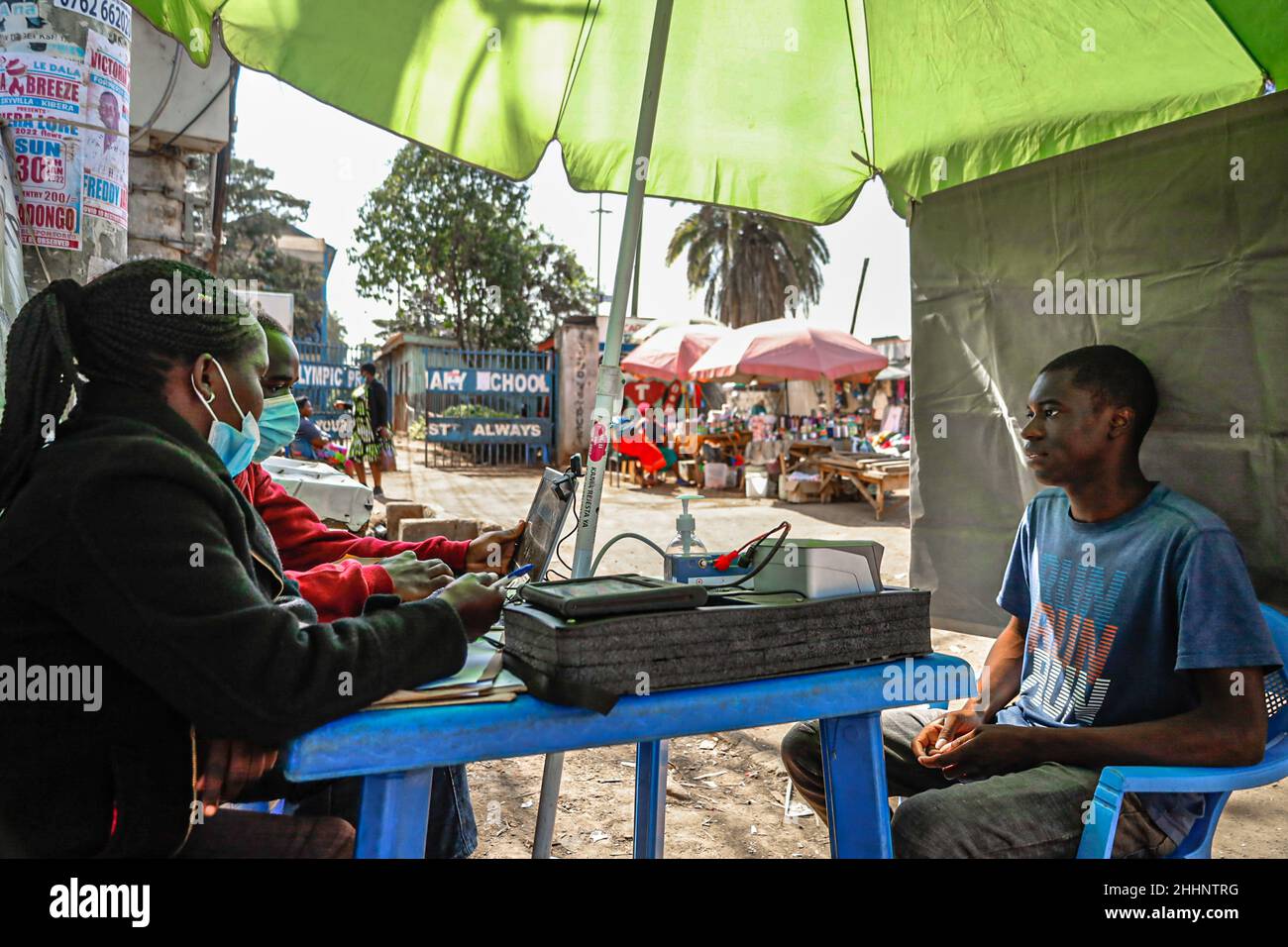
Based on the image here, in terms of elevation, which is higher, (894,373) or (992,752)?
(894,373)

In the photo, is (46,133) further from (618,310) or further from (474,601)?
(474,601)

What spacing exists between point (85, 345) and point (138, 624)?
54cm

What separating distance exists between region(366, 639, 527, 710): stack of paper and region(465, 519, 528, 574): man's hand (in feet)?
3.89

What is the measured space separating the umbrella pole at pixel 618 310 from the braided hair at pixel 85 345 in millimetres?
1136

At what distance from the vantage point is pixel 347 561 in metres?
2.34

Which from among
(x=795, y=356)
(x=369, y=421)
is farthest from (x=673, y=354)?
(x=369, y=421)

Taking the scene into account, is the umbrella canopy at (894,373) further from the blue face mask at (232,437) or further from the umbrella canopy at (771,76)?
the blue face mask at (232,437)

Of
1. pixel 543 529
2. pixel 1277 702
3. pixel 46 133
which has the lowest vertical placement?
pixel 1277 702

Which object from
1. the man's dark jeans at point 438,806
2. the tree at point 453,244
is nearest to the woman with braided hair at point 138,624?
the man's dark jeans at point 438,806

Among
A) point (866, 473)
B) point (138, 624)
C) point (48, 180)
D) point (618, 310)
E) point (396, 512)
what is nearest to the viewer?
point (138, 624)

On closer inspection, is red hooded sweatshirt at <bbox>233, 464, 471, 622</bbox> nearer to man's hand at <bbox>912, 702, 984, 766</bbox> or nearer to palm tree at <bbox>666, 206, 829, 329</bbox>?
man's hand at <bbox>912, 702, 984, 766</bbox>

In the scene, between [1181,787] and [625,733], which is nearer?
Answer: [625,733]

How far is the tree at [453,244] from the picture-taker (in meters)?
22.6
